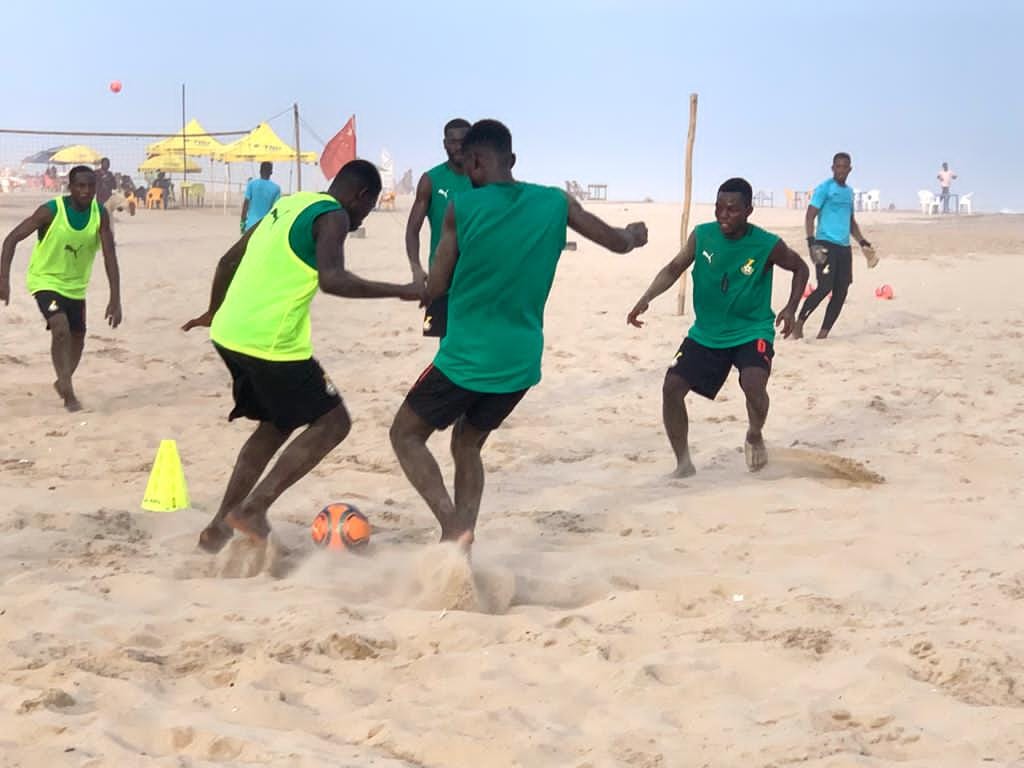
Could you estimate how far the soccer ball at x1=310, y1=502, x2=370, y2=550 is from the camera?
5281mm

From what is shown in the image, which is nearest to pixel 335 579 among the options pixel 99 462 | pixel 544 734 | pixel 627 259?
pixel 544 734

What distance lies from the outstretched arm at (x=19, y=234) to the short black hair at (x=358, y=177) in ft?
12.5

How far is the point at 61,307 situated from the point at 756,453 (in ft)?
15.4

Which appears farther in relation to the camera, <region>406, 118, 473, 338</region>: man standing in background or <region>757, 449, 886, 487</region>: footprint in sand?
<region>406, 118, 473, 338</region>: man standing in background

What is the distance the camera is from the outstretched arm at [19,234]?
785cm

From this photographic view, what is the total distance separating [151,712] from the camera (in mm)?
3352

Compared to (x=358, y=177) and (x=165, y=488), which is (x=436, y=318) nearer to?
(x=165, y=488)

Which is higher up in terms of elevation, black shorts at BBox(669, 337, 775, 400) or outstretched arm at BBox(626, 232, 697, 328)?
outstretched arm at BBox(626, 232, 697, 328)

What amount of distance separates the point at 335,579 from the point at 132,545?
40.1 inches

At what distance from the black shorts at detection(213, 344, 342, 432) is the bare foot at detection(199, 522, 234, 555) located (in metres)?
0.49

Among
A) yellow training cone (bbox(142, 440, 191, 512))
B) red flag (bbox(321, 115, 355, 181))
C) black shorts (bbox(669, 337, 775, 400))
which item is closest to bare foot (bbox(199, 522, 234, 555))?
yellow training cone (bbox(142, 440, 191, 512))

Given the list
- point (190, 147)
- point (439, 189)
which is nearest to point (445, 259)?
point (439, 189)

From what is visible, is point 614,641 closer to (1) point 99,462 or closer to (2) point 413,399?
(2) point 413,399

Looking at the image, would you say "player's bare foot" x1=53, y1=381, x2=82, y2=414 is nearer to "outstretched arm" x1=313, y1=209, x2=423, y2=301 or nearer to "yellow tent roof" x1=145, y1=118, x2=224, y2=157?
"outstretched arm" x1=313, y1=209, x2=423, y2=301
